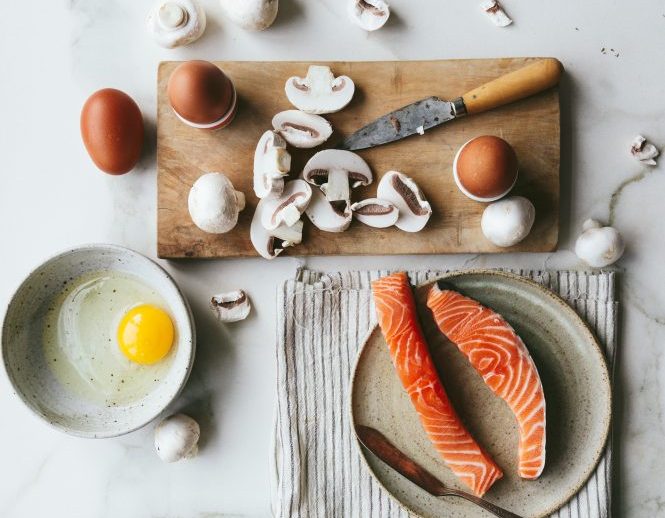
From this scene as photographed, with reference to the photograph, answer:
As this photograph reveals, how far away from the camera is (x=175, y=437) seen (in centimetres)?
122

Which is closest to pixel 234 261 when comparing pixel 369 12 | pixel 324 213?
pixel 324 213

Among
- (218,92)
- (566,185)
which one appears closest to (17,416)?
(218,92)

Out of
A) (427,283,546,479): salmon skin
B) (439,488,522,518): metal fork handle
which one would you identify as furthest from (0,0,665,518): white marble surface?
(439,488,522,518): metal fork handle

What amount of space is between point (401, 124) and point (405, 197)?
0.43ft

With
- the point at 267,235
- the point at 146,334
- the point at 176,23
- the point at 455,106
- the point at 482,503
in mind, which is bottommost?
the point at 482,503

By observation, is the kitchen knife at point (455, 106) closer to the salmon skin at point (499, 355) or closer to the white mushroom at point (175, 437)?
the salmon skin at point (499, 355)

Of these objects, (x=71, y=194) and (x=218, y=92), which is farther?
(x=71, y=194)

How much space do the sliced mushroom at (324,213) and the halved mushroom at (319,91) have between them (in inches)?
5.9

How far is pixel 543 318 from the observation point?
47.2 inches

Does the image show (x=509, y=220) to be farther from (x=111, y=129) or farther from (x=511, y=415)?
(x=111, y=129)

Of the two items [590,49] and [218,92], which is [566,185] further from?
[218,92]

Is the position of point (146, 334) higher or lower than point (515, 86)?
lower

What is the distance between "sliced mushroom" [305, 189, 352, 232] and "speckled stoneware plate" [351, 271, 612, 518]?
0.67ft

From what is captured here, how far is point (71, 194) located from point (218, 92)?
→ 37 cm
